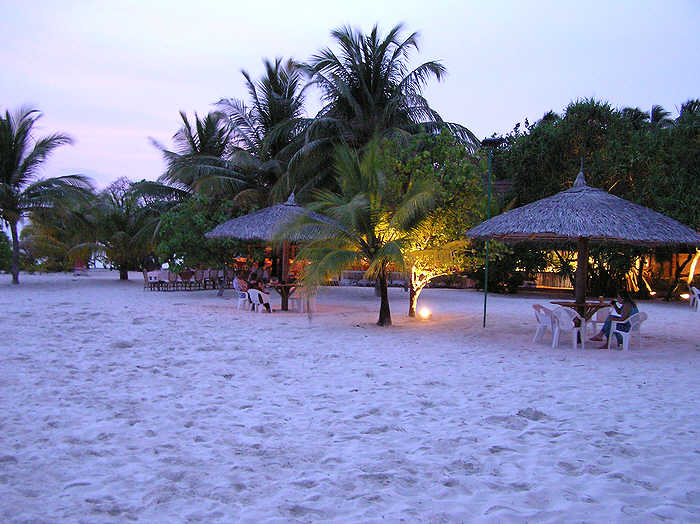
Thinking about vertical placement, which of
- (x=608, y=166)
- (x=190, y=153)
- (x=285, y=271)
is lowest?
(x=285, y=271)

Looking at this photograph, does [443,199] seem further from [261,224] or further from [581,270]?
[261,224]

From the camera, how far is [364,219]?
975 centimetres

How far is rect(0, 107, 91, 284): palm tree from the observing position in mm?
19094

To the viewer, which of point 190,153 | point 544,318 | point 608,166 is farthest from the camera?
point 190,153

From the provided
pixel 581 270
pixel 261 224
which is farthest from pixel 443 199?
pixel 261 224

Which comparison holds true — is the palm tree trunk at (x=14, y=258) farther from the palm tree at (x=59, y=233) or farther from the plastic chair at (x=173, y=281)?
the plastic chair at (x=173, y=281)

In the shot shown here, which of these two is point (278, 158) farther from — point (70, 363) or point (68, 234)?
point (70, 363)

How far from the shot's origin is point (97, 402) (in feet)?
15.6

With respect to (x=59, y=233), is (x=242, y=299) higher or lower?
lower

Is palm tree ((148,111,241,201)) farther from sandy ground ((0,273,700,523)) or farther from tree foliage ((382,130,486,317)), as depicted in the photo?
sandy ground ((0,273,700,523))

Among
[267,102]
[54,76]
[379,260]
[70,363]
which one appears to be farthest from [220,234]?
[54,76]

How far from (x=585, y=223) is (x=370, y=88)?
10.3m

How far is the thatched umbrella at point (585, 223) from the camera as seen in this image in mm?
8164

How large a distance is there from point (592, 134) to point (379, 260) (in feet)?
39.2
